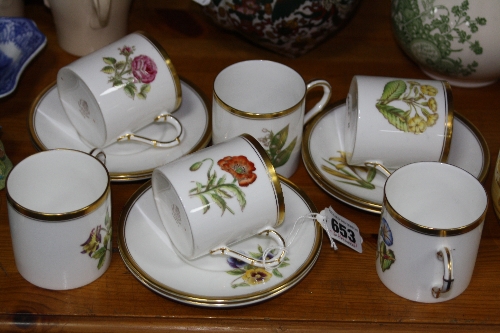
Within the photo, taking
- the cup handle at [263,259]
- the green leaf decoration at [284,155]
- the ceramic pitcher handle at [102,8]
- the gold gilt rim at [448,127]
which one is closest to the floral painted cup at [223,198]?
the cup handle at [263,259]

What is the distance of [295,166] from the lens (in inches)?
37.2

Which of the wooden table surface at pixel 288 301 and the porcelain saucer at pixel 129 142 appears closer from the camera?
the wooden table surface at pixel 288 301

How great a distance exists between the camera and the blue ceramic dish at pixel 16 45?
103 centimetres

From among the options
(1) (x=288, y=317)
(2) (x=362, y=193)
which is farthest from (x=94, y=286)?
(2) (x=362, y=193)

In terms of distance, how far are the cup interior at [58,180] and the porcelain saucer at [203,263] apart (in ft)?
0.17

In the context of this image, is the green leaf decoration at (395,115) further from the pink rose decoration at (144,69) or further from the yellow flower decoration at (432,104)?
the pink rose decoration at (144,69)

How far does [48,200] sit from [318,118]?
0.38m

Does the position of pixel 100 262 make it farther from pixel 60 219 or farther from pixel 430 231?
pixel 430 231

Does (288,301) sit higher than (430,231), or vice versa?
(430,231)

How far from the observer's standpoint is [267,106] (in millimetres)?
987

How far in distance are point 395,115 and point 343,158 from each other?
0.34 feet

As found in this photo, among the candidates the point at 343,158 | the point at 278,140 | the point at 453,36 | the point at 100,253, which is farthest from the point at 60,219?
the point at 453,36

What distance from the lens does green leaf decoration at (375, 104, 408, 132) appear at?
2.87ft

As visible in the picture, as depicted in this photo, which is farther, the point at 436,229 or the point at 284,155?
the point at 284,155
